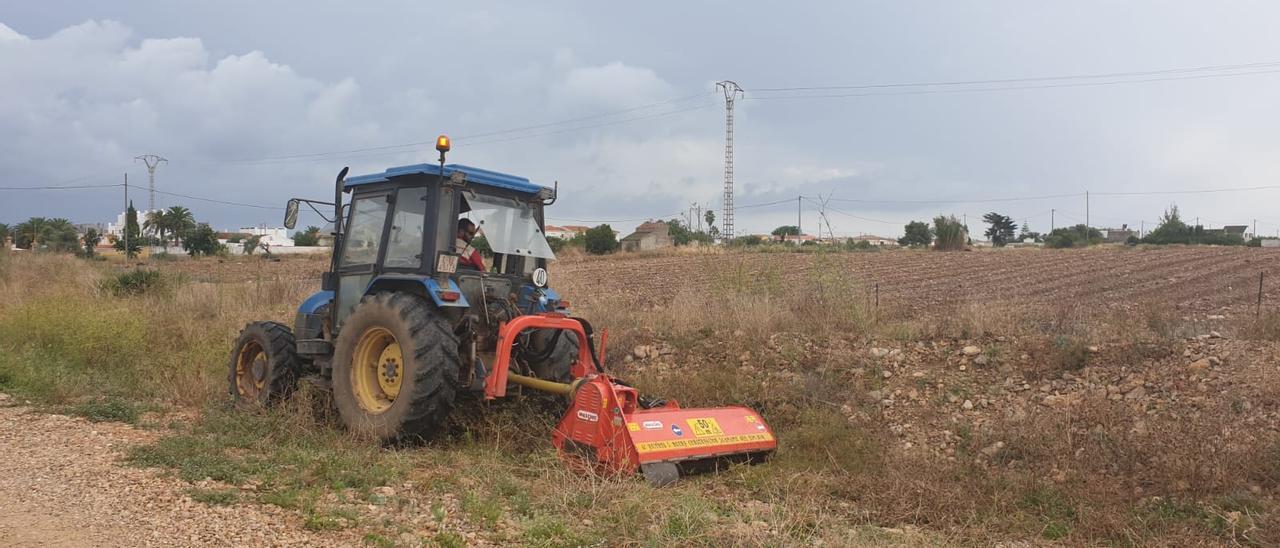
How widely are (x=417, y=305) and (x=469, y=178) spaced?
1083 millimetres

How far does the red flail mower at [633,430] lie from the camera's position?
5516 millimetres

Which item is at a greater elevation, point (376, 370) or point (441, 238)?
point (441, 238)

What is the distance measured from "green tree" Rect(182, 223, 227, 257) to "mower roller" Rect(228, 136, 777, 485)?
4977 centimetres

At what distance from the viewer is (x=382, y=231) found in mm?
7156

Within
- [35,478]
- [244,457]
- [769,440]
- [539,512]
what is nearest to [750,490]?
[769,440]

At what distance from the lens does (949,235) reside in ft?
153

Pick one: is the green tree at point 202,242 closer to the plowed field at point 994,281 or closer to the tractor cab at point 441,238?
the plowed field at point 994,281

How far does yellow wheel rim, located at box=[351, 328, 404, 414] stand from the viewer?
660 centimetres

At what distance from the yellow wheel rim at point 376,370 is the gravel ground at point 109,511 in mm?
1597

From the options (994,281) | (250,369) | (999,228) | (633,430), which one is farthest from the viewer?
(999,228)

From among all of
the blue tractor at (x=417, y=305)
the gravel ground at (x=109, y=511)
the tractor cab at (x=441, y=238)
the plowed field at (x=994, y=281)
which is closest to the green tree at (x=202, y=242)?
the plowed field at (x=994, y=281)

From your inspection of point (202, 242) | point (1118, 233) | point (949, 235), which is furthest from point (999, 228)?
point (202, 242)

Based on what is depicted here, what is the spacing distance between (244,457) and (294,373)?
1.76 metres

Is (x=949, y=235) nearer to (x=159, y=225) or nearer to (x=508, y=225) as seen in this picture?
(x=508, y=225)
